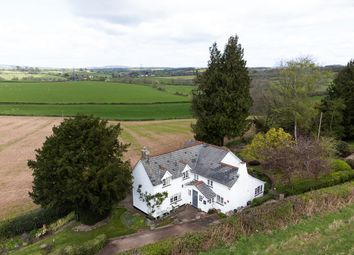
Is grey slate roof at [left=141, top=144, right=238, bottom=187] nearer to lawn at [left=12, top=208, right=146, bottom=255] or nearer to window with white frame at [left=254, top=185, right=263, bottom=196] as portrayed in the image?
window with white frame at [left=254, top=185, right=263, bottom=196]

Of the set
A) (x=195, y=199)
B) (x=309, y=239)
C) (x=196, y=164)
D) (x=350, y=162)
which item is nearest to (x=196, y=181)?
(x=195, y=199)

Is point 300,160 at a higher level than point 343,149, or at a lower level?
higher

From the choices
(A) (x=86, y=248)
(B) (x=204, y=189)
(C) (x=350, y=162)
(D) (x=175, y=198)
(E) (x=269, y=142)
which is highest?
(E) (x=269, y=142)

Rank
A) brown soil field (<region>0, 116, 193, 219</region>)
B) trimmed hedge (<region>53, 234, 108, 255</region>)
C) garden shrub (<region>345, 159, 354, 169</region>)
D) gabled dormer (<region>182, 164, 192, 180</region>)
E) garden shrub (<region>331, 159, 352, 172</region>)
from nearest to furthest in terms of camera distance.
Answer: trimmed hedge (<region>53, 234, 108, 255</region>) < gabled dormer (<region>182, 164, 192, 180</region>) < garden shrub (<region>331, 159, 352, 172</region>) < brown soil field (<region>0, 116, 193, 219</region>) < garden shrub (<region>345, 159, 354, 169</region>)

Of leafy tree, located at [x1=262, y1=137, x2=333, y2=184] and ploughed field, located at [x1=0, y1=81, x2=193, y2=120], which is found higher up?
leafy tree, located at [x1=262, y1=137, x2=333, y2=184]

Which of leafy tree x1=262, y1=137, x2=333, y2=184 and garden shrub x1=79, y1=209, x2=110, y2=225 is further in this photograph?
leafy tree x1=262, y1=137, x2=333, y2=184

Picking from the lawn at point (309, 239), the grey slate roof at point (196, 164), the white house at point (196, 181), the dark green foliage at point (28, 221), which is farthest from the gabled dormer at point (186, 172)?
the dark green foliage at point (28, 221)

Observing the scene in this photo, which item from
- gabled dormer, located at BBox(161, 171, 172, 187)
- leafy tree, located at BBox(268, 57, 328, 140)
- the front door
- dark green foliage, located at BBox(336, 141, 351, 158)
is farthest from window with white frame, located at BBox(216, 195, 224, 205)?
dark green foliage, located at BBox(336, 141, 351, 158)

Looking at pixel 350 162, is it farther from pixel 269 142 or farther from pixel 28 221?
pixel 28 221
